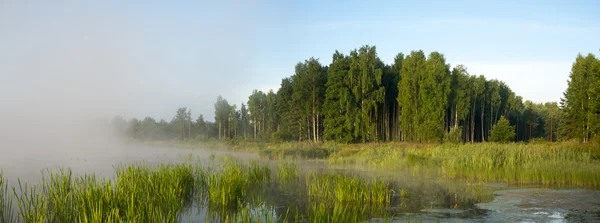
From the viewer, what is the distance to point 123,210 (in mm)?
8727

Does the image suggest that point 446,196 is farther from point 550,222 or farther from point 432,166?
point 432,166

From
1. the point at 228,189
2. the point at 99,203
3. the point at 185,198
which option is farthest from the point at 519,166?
the point at 99,203

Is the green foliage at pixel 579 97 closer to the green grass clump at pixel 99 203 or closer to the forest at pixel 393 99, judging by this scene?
the forest at pixel 393 99

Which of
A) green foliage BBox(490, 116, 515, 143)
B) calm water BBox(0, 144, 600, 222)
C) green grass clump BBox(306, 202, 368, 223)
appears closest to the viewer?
green grass clump BBox(306, 202, 368, 223)

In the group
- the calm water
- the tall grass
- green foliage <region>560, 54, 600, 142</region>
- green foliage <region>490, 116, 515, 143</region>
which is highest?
green foliage <region>560, 54, 600, 142</region>

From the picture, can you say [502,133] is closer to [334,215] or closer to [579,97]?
[579,97]

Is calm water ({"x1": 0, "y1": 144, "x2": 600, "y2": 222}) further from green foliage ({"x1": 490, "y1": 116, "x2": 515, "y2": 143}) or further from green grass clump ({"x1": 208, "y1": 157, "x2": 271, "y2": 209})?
green foliage ({"x1": 490, "y1": 116, "x2": 515, "y2": 143})

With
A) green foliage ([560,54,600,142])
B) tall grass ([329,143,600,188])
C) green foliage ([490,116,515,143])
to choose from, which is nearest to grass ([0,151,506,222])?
tall grass ([329,143,600,188])

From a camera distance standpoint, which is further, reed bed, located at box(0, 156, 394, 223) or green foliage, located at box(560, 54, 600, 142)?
green foliage, located at box(560, 54, 600, 142)

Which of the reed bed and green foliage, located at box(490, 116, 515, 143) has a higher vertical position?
green foliage, located at box(490, 116, 515, 143)

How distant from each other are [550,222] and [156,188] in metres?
9.13

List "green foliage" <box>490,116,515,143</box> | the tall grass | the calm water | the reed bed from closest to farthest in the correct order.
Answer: the reed bed → the calm water → the tall grass → "green foliage" <box>490,116,515,143</box>

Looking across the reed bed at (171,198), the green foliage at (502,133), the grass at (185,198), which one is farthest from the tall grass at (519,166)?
the green foliage at (502,133)

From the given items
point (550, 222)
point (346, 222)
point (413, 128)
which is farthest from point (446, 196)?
point (413, 128)
